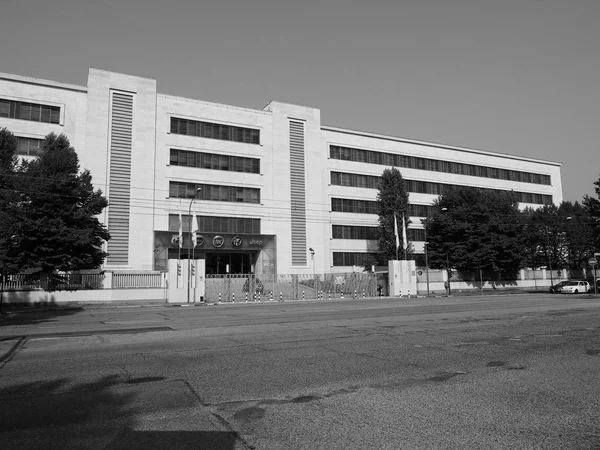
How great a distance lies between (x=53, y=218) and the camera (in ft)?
112

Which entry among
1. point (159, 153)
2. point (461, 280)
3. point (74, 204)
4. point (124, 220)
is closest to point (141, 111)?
point (159, 153)

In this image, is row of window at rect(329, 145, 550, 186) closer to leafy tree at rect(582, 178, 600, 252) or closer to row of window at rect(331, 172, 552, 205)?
row of window at rect(331, 172, 552, 205)

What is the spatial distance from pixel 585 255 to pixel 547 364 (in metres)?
70.5

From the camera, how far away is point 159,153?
5000cm

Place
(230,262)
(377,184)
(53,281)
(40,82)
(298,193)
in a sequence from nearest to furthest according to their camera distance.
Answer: (53,281)
(40,82)
(230,262)
(298,193)
(377,184)

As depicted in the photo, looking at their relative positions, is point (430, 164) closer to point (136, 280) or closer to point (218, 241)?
point (218, 241)

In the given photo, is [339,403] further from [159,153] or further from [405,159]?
[405,159]

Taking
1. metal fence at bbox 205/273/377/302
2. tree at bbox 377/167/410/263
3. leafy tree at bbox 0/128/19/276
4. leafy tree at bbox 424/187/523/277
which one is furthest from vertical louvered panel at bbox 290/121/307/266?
leafy tree at bbox 0/128/19/276

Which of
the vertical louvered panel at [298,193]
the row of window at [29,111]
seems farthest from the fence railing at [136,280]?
the vertical louvered panel at [298,193]

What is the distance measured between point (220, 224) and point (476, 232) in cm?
3199

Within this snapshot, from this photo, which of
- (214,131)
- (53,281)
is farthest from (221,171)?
(53,281)

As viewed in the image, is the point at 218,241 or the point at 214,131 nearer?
the point at 218,241

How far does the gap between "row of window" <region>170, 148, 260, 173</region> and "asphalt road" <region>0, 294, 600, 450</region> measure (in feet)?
132

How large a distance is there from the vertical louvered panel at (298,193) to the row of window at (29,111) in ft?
86.5
